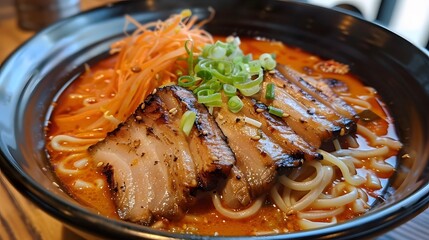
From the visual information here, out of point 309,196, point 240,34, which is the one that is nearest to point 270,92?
point 309,196

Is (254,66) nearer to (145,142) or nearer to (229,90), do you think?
(229,90)

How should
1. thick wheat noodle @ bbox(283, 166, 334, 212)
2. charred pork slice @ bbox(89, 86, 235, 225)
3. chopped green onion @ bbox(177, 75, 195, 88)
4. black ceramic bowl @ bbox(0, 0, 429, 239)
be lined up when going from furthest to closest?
1. chopped green onion @ bbox(177, 75, 195, 88)
2. thick wheat noodle @ bbox(283, 166, 334, 212)
3. charred pork slice @ bbox(89, 86, 235, 225)
4. black ceramic bowl @ bbox(0, 0, 429, 239)

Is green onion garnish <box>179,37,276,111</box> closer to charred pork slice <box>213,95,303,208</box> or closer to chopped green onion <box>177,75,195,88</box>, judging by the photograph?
chopped green onion <box>177,75,195,88</box>

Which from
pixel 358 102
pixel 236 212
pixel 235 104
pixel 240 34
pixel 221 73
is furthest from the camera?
pixel 240 34

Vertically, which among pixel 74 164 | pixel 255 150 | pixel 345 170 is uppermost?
pixel 255 150

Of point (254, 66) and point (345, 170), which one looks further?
point (254, 66)

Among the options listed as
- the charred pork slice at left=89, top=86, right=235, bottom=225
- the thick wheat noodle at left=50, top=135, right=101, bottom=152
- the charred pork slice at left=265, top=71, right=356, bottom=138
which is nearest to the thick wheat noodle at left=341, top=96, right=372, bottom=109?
the charred pork slice at left=265, top=71, right=356, bottom=138

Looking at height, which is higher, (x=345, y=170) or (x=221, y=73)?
(x=221, y=73)
